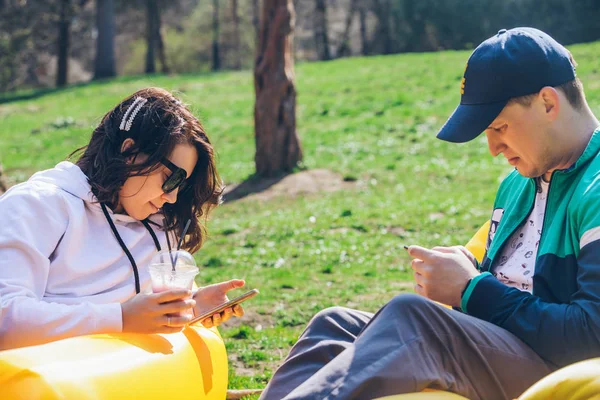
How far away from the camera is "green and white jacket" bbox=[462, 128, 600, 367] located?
230cm

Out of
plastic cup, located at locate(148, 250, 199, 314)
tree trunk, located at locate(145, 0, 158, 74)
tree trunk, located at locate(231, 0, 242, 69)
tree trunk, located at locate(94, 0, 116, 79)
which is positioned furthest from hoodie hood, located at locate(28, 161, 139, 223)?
tree trunk, located at locate(231, 0, 242, 69)

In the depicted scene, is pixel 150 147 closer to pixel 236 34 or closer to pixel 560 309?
pixel 560 309

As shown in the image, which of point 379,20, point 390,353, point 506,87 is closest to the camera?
point 390,353

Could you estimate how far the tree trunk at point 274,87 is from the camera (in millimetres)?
9938

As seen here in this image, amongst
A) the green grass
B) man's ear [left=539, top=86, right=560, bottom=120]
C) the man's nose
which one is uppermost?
man's ear [left=539, top=86, right=560, bottom=120]

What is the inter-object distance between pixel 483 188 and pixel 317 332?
6.73 meters

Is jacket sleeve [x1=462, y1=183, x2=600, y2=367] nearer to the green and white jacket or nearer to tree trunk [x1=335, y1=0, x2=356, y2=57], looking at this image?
the green and white jacket

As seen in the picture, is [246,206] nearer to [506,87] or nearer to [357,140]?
[357,140]

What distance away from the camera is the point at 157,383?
2680 millimetres

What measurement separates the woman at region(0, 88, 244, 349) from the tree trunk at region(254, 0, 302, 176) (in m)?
6.65

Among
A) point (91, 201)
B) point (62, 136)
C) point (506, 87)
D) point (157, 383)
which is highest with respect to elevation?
point (506, 87)

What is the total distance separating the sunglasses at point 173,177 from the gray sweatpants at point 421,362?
893mm

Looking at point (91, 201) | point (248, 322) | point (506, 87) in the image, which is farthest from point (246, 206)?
point (506, 87)

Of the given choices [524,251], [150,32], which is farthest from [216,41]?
[524,251]
